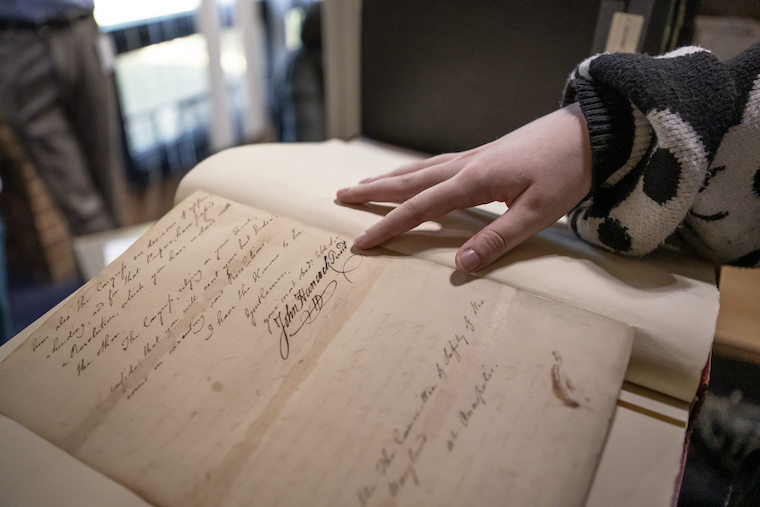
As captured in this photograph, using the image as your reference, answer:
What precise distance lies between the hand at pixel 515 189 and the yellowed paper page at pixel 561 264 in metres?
0.02

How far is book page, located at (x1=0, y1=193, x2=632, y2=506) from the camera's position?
0.28 metres

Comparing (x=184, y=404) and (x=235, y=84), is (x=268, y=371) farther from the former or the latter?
(x=235, y=84)

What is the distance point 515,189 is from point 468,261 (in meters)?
0.09

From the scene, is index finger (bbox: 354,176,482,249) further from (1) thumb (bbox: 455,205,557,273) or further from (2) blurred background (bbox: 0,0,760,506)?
(2) blurred background (bbox: 0,0,760,506)

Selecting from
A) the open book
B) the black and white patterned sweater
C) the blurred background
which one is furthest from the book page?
the blurred background

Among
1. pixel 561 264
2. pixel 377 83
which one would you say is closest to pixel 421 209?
pixel 561 264

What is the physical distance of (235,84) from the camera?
5.82ft

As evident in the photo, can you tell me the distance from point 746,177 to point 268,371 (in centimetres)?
42

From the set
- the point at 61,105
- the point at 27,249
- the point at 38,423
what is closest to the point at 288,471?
the point at 38,423

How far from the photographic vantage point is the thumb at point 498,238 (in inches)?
15.9

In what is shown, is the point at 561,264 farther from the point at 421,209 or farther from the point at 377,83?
the point at 377,83

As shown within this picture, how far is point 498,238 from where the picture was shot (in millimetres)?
411

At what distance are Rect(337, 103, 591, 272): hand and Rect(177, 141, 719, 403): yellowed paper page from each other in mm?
20

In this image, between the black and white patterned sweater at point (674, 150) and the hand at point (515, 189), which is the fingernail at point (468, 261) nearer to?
the hand at point (515, 189)
